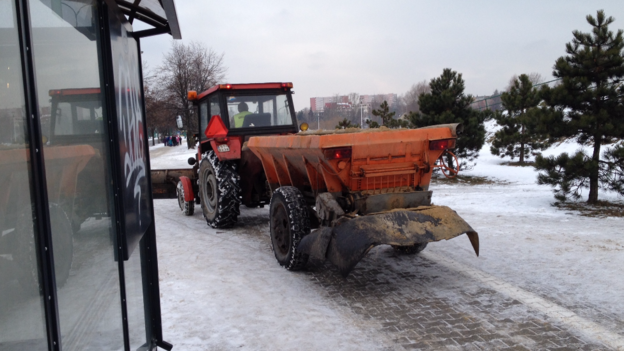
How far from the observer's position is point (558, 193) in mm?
9680

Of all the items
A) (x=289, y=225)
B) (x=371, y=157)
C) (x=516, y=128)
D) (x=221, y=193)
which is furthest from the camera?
(x=516, y=128)

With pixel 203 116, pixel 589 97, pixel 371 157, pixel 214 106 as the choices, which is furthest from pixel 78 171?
pixel 589 97

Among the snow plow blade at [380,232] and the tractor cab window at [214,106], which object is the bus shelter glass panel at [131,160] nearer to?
the snow plow blade at [380,232]

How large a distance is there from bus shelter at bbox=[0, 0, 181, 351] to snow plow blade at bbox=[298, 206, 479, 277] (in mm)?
1841

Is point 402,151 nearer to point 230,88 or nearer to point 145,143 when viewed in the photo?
point 145,143

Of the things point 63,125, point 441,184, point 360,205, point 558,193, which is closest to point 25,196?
point 63,125

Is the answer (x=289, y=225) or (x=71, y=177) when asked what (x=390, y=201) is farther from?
(x=71, y=177)

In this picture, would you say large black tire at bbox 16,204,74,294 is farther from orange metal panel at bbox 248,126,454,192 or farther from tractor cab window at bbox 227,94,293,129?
tractor cab window at bbox 227,94,293,129

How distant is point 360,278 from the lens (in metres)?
5.33

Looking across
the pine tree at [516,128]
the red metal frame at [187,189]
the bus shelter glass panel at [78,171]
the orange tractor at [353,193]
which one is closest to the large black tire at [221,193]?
the red metal frame at [187,189]

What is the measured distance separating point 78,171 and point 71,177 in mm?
87

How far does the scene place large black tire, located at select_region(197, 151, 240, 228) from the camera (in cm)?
775

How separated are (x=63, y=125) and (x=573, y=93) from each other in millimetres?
9876

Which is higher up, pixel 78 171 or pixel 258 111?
pixel 258 111
